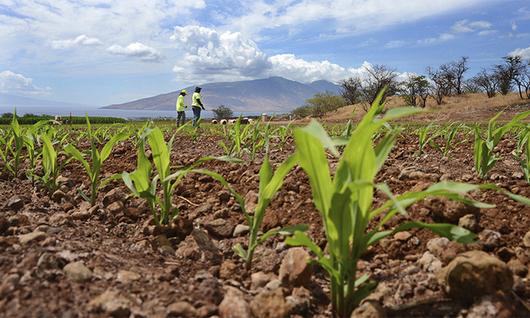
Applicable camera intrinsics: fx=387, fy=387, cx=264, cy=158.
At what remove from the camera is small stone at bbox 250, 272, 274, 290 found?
1.39m

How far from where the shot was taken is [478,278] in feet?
3.71

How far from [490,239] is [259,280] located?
2.99ft

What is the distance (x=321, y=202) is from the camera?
3.80ft

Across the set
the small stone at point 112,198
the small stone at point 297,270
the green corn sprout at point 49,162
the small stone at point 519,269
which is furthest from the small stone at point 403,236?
the green corn sprout at point 49,162

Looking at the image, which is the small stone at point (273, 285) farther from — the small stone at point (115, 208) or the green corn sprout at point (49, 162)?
the green corn sprout at point (49, 162)

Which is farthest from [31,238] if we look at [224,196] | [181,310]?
[224,196]

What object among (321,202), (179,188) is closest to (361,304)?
(321,202)

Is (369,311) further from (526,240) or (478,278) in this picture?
(526,240)

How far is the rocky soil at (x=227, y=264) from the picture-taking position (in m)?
1.11

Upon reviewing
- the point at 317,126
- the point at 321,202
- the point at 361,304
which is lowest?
the point at 361,304

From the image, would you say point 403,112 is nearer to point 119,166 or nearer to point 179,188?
point 179,188

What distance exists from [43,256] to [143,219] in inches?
35.6

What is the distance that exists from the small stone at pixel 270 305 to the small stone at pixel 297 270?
0.17m

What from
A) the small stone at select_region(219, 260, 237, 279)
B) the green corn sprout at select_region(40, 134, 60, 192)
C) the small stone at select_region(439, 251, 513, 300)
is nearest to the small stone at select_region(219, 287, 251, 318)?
the small stone at select_region(219, 260, 237, 279)
